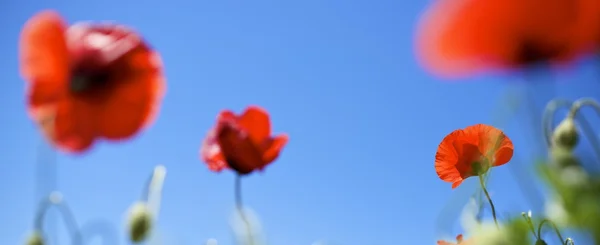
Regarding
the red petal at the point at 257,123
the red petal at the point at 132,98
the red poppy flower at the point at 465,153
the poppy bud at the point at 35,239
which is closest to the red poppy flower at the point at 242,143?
the red petal at the point at 257,123

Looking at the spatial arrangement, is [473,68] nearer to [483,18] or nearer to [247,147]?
[483,18]

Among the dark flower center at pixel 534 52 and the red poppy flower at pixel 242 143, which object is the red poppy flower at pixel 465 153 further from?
the dark flower center at pixel 534 52

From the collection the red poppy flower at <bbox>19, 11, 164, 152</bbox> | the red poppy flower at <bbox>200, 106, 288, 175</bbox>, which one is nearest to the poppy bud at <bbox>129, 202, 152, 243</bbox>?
the red poppy flower at <bbox>19, 11, 164, 152</bbox>

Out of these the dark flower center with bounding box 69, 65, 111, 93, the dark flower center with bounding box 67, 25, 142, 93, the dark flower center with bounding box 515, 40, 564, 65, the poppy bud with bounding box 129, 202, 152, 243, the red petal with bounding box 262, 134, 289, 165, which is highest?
the red petal with bounding box 262, 134, 289, 165

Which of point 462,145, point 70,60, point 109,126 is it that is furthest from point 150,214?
point 462,145

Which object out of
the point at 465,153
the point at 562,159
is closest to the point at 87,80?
the point at 562,159

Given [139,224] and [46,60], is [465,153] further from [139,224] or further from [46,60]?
[46,60]

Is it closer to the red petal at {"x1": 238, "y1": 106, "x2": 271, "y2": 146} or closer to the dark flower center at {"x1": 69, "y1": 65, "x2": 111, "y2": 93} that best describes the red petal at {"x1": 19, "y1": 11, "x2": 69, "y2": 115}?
the dark flower center at {"x1": 69, "y1": 65, "x2": 111, "y2": 93}
